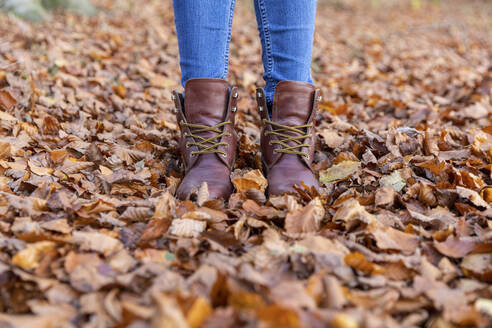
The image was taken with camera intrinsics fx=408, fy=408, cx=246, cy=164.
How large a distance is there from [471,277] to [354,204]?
0.38 m

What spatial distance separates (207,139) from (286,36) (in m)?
0.50

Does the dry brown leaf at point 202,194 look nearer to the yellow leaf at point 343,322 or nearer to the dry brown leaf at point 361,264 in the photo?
the dry brown leaf at point 361,264

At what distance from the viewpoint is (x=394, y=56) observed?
4.27 meters

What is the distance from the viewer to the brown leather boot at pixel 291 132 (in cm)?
157

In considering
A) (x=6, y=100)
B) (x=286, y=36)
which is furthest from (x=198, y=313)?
(x=6, y=100)

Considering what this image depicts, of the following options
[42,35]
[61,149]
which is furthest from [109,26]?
[61,149]

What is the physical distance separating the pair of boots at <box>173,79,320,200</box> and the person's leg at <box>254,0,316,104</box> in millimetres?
86

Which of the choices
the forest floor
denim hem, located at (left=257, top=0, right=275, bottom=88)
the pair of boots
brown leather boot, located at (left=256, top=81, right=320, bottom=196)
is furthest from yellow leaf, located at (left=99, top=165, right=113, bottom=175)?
A: denim hem, located at (left=257, top=0, right=275, bottom=88)

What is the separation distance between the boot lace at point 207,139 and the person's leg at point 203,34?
0.20 metres

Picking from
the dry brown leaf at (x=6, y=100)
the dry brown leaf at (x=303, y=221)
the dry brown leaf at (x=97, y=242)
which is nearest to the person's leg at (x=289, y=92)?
the dry brown leaf at (x=303, y=221)

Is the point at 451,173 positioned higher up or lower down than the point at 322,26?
lower down

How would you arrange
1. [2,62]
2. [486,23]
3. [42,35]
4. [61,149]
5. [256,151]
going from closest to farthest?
[61,149]
[256,151]
[2,62]
[42,35]
[486,23]

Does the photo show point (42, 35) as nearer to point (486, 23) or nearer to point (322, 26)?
point (322, 26)

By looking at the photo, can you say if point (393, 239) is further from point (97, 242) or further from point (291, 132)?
point (97, 242)
